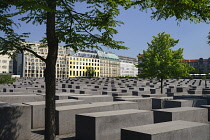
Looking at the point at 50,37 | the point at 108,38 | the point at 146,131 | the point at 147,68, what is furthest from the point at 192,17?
the point at 147,68

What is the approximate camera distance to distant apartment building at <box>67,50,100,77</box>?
6211 inches

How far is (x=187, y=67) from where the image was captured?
1139 inches

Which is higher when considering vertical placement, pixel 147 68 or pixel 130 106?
pixel 147 68

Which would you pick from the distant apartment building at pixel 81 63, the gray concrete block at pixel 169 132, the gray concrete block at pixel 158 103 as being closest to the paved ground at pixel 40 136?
the gray concrete block at pixel 169 132

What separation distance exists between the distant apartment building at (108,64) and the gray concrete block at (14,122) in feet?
524

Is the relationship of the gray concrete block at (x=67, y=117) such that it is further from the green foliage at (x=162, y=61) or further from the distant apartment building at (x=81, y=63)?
the distant apartment building at (x=81, y=63)

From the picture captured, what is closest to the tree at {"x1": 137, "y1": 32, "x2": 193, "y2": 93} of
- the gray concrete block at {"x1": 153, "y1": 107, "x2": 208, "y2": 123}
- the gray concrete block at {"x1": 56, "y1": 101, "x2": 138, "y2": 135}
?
the gray concrete block at {"x1": 153, "y1": 107, "x2": 208, "y2": 123}

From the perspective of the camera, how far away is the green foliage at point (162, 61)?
1089 inches

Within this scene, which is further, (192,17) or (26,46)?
(26,46)

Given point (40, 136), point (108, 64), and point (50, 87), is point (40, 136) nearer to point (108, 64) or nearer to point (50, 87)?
point (50, 87)

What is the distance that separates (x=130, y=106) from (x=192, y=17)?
696 cm

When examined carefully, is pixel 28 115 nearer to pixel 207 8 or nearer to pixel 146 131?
pixel 146 131

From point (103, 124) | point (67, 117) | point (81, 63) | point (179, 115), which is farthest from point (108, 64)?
point (103, 124)

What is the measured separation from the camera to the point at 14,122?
878 cm
